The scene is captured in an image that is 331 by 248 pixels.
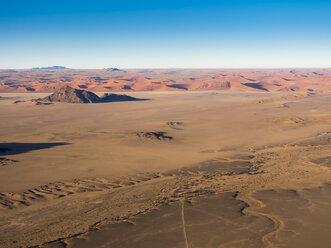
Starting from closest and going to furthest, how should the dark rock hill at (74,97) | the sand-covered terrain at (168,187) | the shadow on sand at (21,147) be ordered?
Answer: the sand-covered terrain at (168,187), the shadow on sand at (21,147), the dark rock hill at (74,97)

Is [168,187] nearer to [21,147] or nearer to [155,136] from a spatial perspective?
[155,136]

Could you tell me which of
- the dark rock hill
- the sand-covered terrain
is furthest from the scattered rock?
the dark rock hill

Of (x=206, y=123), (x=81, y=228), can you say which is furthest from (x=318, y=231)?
(x=206, y=123)

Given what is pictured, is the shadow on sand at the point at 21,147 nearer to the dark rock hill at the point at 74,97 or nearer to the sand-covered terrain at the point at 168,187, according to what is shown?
the sand-covered terrain at the point at 168,187

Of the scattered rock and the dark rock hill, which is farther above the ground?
the dark rock hill

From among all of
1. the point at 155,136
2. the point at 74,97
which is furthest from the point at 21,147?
the point at 74,97

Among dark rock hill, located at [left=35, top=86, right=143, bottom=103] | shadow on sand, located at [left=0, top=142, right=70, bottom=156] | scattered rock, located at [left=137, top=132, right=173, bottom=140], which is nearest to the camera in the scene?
shadow on sand, located at [left=0, top=142, right=70, bottom=156]

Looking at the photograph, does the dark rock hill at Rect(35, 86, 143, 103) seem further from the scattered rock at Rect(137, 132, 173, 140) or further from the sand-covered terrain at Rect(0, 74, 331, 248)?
the scattered rock at Rect(137, 132, 173, 140)

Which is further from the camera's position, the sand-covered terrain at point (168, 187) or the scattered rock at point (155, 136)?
the scattered rock at point (155, 136)

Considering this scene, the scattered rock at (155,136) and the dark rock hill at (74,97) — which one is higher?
the dark rock hill at (74,97)

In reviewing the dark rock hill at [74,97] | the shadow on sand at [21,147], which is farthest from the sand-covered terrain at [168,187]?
the dark rock hill at [74,97]
